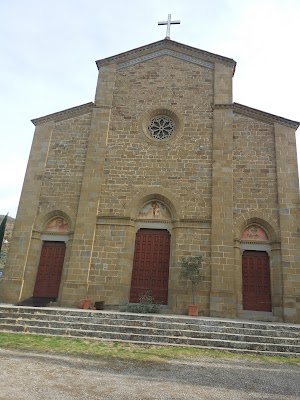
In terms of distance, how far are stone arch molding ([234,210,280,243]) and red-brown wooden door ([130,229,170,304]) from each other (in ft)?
9.05

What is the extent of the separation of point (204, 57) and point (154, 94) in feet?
9.63

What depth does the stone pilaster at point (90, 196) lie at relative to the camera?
40.3ft

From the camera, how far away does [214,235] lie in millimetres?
12297

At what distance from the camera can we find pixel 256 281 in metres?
12.1

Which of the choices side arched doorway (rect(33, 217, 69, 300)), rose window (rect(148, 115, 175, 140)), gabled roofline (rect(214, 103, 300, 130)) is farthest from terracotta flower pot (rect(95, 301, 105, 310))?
gabled roofline (rect(214, 103, 300, 130))

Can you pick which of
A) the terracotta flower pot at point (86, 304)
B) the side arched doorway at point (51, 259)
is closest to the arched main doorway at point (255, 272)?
the terracotta flower pot at point (86, 304)

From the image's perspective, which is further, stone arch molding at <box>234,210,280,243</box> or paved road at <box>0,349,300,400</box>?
Result: stone arch molding at <box>234,210,280,243</box>

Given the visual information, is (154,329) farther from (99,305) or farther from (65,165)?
(65,165)

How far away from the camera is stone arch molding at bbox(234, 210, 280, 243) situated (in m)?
12.3

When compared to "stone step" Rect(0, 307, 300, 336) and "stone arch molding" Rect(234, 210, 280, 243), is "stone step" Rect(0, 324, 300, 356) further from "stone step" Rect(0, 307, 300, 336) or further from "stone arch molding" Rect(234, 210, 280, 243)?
"stone arch molding" Rect(234, 210, 280, 243)

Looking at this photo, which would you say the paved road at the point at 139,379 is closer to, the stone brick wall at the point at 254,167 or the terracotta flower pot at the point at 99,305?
the terracotta flower pot at the point at 99,305

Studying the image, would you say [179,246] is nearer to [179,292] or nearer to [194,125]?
[179,292]

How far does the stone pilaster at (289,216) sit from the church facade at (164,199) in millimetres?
38

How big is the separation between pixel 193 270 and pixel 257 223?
3265 mm
